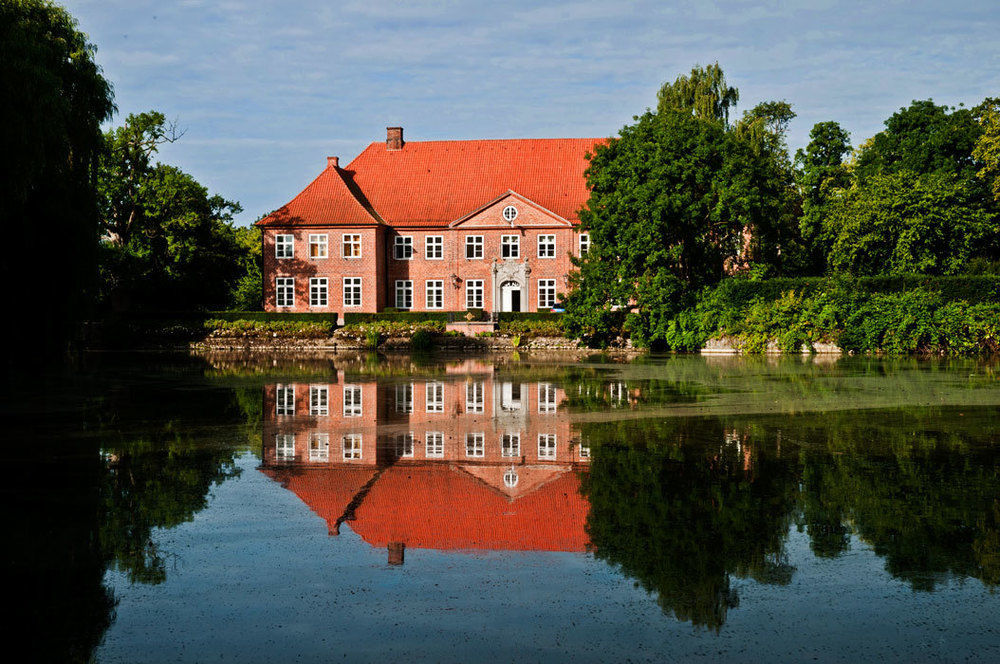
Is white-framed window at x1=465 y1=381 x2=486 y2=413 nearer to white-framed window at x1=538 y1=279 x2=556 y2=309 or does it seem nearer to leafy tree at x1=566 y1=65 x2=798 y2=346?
leafy tree at x1=566 y1=65 x2=798 y2=346

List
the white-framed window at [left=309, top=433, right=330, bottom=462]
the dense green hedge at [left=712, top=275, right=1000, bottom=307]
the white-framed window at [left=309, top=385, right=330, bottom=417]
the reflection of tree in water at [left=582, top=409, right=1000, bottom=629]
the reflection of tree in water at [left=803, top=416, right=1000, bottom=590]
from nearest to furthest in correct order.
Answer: the reflection of tree in water at [left=582, top=409, right=1000, bottom=629], the reflection of tree in water at [left=803, top=416, right=1000, bottom=590], the white-framed window at [left=309, top=433, right=330, bottom=462], the white-framed window at [left=309, top=385, right=330, bottom=417], the dense green hedge at [left=712, top=275, right=1000, bottom=307]

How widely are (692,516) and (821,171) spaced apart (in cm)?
4711

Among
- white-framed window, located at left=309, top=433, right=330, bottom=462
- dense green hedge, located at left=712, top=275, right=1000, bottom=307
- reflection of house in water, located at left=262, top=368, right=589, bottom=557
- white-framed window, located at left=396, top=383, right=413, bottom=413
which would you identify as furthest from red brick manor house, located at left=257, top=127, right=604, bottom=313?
white-framed window, located at left=309, top=433, right=330, bottom=462

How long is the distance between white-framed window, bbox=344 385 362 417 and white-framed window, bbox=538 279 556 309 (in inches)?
1322

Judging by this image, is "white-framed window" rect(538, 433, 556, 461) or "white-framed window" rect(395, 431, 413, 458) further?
"white-framed window" rect(395, 431, 413, 458)

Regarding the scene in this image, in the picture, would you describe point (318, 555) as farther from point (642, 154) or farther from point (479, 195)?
point (479, 195)

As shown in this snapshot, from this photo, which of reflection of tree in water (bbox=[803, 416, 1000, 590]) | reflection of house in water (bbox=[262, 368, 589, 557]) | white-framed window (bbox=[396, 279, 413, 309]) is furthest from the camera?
white-framed window (bbox=[396, 279, 413, 309])

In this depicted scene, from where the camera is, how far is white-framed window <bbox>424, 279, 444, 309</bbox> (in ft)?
184

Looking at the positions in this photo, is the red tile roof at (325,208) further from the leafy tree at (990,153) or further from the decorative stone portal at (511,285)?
the leafy tree at (990,153)

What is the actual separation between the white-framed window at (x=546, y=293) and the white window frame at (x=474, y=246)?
375 cm

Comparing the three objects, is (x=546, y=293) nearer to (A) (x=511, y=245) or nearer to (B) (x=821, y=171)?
(A) (x=511, y=245)

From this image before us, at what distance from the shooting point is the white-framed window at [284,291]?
181ft

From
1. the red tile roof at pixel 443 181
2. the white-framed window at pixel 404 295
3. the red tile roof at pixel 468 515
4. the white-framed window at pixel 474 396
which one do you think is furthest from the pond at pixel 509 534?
the white-framed window at pixel 404 295

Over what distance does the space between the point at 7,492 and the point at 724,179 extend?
33.7m
